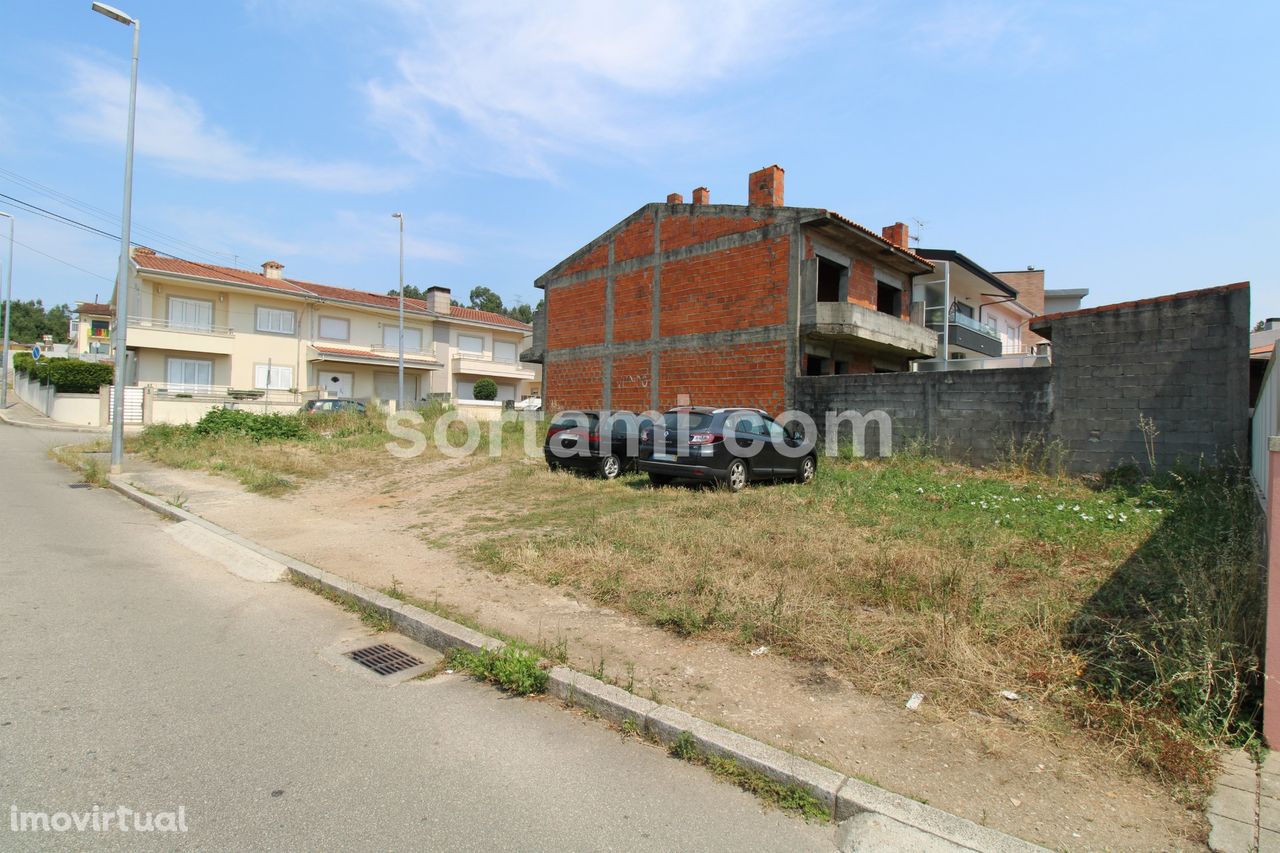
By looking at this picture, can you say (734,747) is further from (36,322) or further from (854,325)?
(36,322)

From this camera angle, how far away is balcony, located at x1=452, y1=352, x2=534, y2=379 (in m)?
38.8

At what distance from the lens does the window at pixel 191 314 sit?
29641 millimetres

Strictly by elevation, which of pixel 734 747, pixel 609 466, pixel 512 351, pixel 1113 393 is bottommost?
pixel 734 747

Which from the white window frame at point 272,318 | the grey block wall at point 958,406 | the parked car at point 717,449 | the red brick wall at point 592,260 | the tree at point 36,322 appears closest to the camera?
the parked car at point 717,449

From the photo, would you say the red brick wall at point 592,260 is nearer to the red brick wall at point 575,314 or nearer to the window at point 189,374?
the red brick wall at point 575,314

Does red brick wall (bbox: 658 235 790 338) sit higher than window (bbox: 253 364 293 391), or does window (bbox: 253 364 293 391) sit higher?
red brick wall (bbox: 658 235 790 338)

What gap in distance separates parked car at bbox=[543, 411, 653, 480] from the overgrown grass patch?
3.06 metres

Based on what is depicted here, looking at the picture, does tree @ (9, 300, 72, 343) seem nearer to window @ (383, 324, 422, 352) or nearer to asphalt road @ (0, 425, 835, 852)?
window @ (383, 324, 422, 352)

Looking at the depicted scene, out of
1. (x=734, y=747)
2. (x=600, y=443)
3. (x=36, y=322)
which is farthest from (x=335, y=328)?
(x=36, y=322)

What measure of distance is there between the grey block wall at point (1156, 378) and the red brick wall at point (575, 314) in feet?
42.6

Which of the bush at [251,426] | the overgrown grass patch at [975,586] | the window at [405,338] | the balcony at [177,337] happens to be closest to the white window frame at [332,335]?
the window at [405,338]

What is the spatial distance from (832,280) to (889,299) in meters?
2.46

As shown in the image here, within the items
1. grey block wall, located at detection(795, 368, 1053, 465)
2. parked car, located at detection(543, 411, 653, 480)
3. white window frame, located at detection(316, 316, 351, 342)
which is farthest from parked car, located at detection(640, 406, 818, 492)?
white window frame, located at detection(316, 316, 351, 342)

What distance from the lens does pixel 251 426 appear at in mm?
19312
